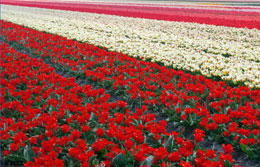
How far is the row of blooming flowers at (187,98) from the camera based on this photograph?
3.44 m

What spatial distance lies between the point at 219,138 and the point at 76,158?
1.94 meters

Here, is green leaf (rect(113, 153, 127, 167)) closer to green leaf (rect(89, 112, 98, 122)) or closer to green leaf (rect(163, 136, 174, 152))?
green leaf (rect(163, 136, 174, 152))

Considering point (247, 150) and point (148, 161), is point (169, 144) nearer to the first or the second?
point (148, 161)

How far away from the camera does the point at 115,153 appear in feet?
8.94

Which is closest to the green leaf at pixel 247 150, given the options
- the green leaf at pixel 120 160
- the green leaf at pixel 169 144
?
the green leaf at pixel 169 144

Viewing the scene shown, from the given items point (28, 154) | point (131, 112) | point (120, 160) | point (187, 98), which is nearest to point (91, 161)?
point (120, 160)

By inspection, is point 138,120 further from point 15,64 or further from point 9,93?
point 15,64

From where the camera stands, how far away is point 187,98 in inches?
173

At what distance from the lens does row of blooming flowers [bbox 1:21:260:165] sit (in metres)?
3.44

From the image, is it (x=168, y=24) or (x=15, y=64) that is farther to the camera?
(x=168, y=24)

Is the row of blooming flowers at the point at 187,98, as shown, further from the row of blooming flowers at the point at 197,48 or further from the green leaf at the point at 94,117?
the row of blooming flowers at the point at 197,48

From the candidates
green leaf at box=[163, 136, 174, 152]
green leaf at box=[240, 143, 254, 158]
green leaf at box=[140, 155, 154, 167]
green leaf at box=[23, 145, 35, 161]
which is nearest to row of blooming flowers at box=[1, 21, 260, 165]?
green leaf at box=[240, 143, 254, 158]

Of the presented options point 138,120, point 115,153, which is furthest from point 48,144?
point 138,120

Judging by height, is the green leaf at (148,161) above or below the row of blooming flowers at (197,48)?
below
